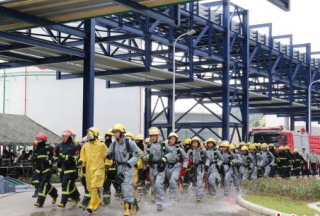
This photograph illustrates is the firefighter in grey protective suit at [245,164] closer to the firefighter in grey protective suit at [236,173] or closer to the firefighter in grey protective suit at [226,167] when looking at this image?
the firefighter in grey protective suit at [236,173]

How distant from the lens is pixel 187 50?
31.2 metres

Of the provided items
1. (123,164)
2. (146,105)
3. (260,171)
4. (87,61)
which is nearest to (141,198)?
(123,164)

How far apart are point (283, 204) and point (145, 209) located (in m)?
3.38

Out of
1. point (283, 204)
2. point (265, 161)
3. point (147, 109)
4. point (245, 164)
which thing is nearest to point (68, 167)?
point (283, 204)

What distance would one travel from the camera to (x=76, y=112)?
42688 mm

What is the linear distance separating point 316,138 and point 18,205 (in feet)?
84.8

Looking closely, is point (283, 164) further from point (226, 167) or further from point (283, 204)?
point (283, 204)

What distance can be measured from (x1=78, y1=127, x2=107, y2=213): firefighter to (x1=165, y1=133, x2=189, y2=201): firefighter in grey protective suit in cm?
205

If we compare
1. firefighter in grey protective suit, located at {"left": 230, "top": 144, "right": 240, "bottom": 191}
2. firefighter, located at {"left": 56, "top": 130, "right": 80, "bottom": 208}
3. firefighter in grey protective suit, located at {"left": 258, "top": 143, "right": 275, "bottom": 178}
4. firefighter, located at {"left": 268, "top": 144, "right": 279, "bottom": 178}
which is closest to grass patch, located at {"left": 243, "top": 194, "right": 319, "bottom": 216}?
firefighter in grey protective suit, located at {"left": 230, "top": 144, "right": 240, "bottom": 191}

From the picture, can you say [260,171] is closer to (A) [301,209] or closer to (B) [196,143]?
(B) [196,143]

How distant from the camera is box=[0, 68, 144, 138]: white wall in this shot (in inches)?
1682

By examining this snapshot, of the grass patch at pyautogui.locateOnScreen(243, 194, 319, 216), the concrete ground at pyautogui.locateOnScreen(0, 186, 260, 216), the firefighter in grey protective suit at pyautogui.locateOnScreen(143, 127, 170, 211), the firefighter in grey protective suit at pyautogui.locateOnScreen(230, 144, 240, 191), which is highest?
the firefighter in grey protective suit at pyautogui.locateOnScreen(143, 127, 170, 211)

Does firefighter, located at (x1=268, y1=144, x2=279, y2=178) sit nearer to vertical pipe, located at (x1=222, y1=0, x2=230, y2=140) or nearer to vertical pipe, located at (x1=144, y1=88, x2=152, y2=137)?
vertical pipe, located at (x1=222, y1=0, x2=230, y2=140)

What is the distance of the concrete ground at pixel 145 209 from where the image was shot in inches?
471
